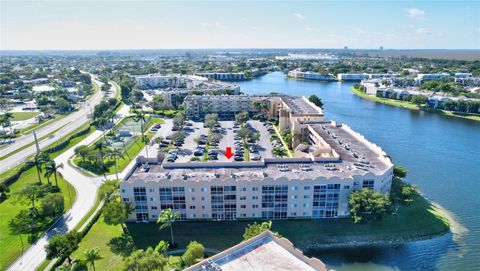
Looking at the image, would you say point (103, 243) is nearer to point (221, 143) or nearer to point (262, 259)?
point (262, 259)

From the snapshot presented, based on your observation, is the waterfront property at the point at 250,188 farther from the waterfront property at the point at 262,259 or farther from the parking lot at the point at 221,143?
the waterfront property at the point at 262,259

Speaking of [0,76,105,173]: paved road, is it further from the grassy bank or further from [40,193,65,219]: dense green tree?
the grassy bank

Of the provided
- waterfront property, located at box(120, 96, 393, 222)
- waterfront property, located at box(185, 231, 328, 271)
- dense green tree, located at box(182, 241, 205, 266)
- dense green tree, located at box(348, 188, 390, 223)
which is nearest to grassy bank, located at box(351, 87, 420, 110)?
waterfront property, located at box(120, 96, 393, 222)

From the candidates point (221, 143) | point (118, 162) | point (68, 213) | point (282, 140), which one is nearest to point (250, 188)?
point (68, 213)

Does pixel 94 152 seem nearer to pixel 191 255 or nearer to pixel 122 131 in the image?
pixel 122 131

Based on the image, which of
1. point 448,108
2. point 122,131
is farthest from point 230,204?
point 448,108
